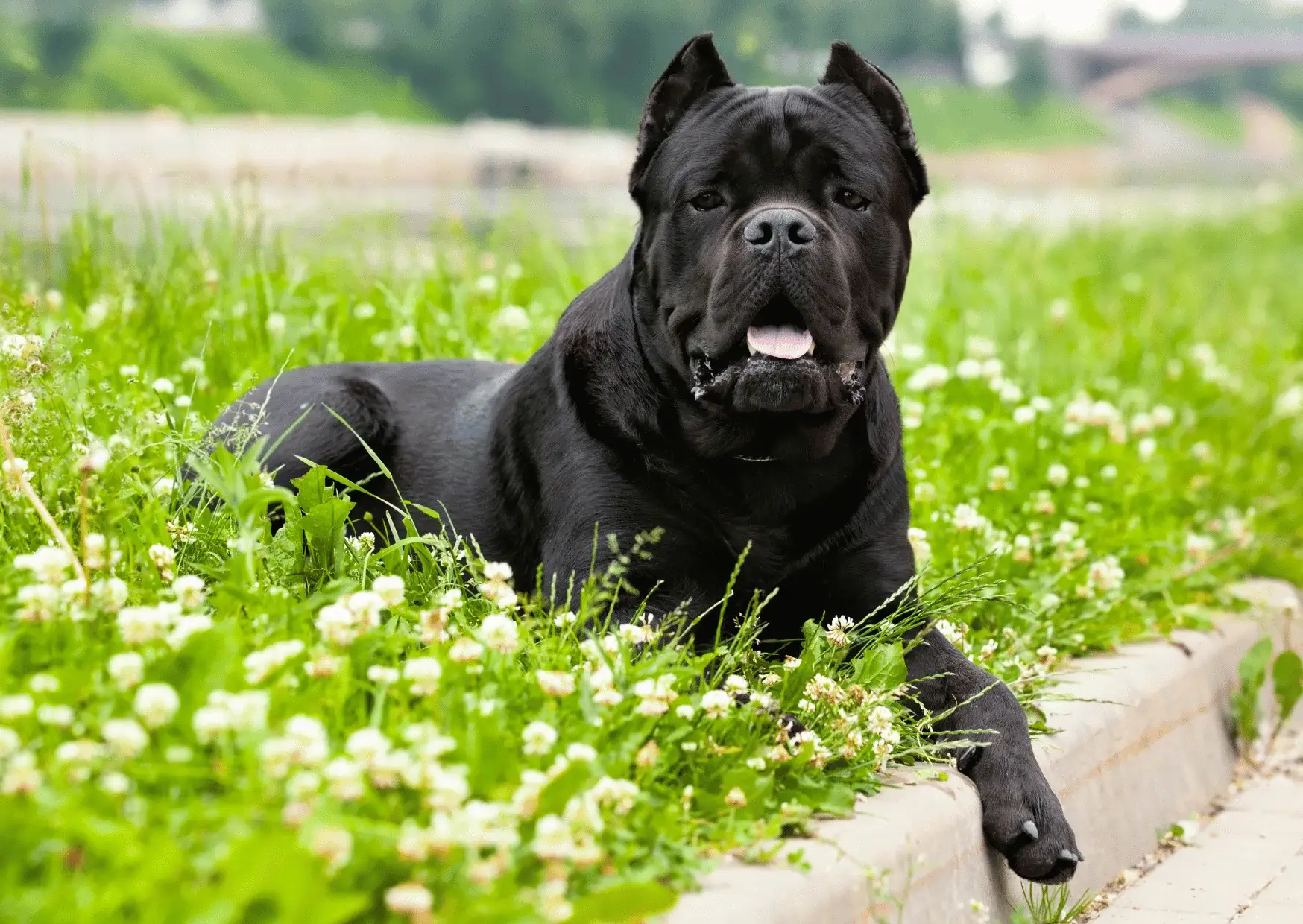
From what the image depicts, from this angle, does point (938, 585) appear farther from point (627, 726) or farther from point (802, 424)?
point (627, 726)

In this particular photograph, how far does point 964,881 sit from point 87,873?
166 centimetres

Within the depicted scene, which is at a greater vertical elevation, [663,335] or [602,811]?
[663,335]

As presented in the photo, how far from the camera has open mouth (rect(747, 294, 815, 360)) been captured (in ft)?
10.9

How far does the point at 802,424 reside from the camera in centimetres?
346

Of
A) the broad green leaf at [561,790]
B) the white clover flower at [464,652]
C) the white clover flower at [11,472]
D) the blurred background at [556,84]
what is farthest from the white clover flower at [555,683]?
the blurred background at [556,84]

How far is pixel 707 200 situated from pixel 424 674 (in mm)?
1495

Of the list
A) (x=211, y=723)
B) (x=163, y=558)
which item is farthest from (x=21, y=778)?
(x=163, y=558)

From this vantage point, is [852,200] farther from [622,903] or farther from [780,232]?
[622,903]

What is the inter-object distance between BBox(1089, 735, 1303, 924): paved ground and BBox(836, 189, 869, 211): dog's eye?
1.65 m

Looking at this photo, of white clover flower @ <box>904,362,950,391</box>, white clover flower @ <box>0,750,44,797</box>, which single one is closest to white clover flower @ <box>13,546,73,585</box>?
white clover flower @ <box>0,750,44,797</box>

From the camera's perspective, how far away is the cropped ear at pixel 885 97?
3.57m

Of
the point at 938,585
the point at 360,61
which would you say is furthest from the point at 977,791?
the point at 360,61

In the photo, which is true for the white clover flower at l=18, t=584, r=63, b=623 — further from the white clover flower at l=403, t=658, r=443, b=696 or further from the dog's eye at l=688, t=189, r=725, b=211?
the dog's eye at l=688, t=189, r=725, b=211

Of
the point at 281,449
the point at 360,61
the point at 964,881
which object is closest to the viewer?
the point at 964,881
